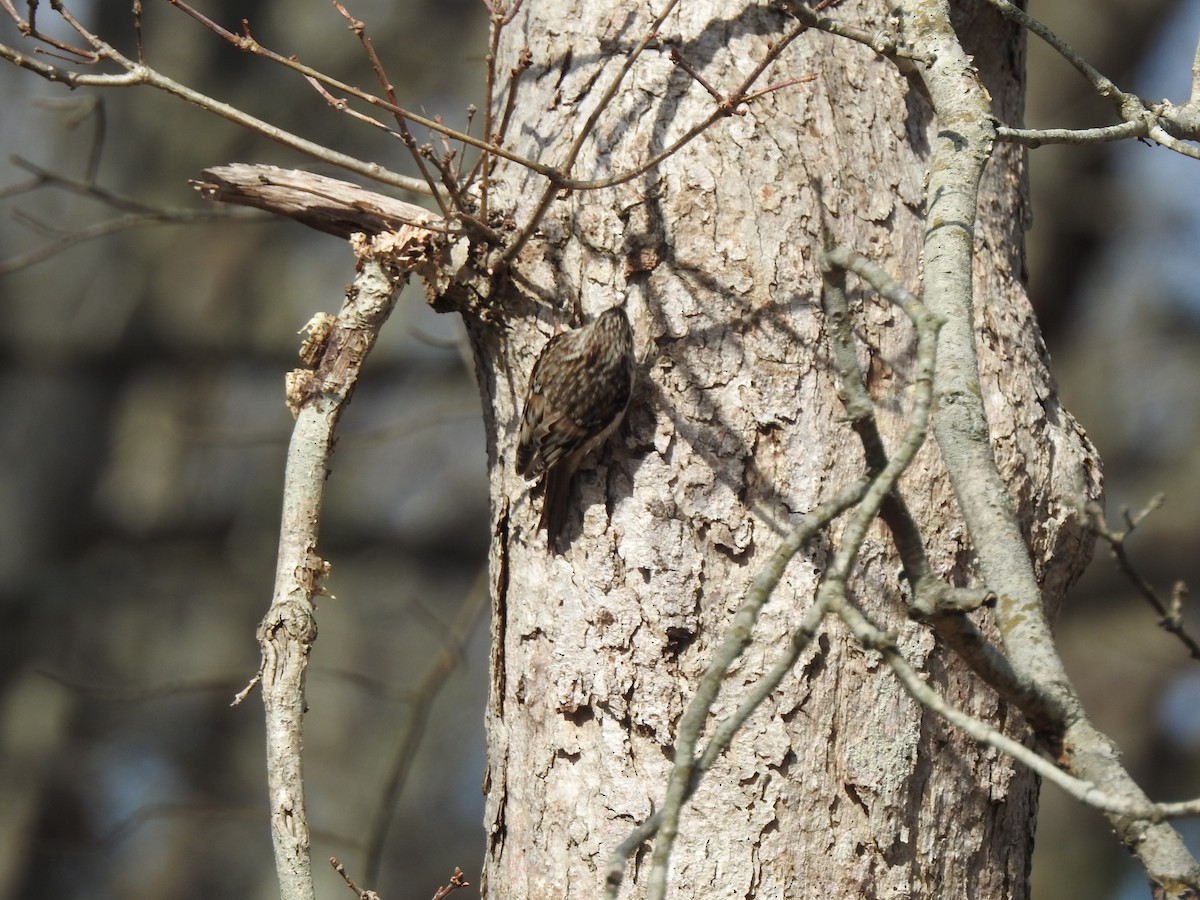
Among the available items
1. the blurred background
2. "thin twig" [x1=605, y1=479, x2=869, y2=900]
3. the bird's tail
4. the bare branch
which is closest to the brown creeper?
the bird's tail

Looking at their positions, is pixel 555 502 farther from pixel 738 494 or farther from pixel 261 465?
pixel 261 465

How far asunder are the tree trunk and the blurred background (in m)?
4.81

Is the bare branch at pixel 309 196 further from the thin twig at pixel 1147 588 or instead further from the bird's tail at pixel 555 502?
the thin twig at pixel 1147 588

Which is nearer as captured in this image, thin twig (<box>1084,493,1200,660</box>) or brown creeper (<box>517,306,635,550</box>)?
thin twig (<box>1084,493,1200,660</box>)

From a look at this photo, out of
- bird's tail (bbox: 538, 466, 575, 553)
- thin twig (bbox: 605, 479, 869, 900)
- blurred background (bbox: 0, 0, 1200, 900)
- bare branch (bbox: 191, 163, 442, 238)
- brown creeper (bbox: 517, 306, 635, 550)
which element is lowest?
thin twig (bbox: 605, 479, 869, 900)

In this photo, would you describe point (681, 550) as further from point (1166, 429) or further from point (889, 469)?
point (1166, 429)

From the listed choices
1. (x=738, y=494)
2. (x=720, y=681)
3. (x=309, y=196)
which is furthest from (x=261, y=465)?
(x=720, y=681)

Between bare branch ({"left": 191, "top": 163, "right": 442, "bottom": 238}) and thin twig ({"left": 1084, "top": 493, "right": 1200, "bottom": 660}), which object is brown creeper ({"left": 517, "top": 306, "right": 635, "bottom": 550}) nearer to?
bare branch ({"left": 191, "top": 163, "right": 442, "bottom": 238})

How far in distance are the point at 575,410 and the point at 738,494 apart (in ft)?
1.03

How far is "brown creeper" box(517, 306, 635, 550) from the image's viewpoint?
6.91 feet

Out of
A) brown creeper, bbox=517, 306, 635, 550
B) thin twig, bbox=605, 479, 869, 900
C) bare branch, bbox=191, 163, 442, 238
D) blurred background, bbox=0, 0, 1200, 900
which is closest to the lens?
thin twig, bbox=605, 479, 869, 900

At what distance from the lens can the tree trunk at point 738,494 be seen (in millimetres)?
1981

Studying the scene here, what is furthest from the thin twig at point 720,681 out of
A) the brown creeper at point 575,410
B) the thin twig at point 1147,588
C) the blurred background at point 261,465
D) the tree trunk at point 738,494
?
the blurred background at point 261,465

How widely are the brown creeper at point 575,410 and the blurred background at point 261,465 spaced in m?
4.85
